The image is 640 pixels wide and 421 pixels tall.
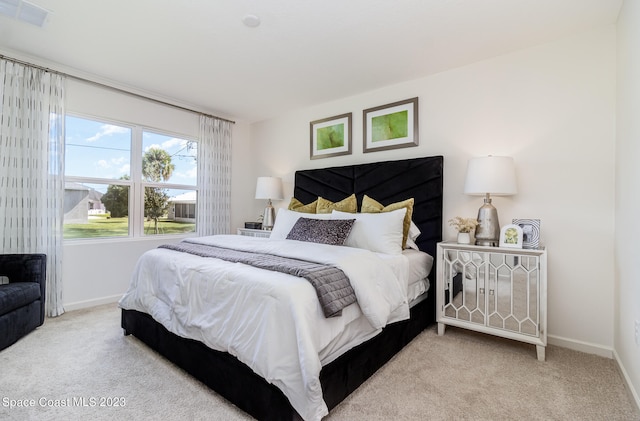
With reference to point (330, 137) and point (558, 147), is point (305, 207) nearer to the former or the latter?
point (330, 137)

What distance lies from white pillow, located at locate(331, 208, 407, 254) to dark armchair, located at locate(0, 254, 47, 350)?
261cm

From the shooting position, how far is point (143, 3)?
212 cm

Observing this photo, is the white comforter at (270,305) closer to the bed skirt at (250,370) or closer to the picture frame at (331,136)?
the bed skirt at (250,370)

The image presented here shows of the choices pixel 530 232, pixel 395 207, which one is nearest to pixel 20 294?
pixel 395 207

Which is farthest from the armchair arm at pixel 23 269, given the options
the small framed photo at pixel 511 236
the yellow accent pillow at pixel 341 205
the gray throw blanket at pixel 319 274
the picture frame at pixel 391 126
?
the small framed photo at pixel 511 236

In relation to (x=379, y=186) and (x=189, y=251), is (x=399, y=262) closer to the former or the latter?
(x=379, y=186)

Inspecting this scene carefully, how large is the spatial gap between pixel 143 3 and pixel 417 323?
3198mm

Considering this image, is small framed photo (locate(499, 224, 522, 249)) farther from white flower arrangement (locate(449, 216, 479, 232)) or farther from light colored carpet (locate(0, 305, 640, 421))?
light colored carpet (locate(0, 305, 640, 421))

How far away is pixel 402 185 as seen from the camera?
3.17 m

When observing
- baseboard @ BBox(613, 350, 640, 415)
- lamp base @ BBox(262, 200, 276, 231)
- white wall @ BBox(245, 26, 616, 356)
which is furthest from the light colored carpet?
lamp base @ BBox(262, 200, 276, 231)

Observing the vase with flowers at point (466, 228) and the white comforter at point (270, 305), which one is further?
the vase with flowers at point (466, 228)

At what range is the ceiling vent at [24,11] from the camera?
7.00 ft

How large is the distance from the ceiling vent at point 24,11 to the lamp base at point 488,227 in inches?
146

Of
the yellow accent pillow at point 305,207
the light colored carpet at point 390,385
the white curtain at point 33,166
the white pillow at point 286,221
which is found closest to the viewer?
the light colored carpet at point 390,385
